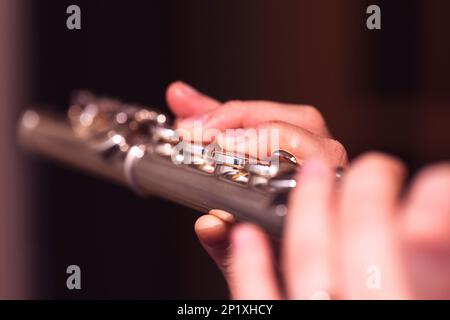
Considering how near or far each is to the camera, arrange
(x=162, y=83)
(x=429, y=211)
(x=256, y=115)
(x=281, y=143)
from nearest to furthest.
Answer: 1. (x=429, y=211)
2. (x=281, y=143)
3. (x=256, y=115)
4. (x=162, y=83)

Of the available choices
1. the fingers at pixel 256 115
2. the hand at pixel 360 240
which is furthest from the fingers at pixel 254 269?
the fingers at pixel 256 115

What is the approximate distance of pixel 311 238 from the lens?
0.27 meters

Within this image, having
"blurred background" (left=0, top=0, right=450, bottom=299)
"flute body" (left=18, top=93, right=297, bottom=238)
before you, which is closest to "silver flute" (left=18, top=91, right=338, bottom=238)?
"flute body" (left=18, top=93, right=297, bottom=238)

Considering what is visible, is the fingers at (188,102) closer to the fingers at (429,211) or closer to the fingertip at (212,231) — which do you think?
the fingertip at (212,231)

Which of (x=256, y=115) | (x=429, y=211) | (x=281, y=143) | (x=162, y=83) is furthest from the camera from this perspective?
(x=162, y=83)

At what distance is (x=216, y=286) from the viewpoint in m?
0.79

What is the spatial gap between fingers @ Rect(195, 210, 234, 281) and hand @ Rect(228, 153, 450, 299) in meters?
0.12

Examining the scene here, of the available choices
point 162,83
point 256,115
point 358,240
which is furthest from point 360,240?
point 162,83

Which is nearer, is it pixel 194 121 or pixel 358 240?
pixel 358 240

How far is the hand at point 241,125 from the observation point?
415mm

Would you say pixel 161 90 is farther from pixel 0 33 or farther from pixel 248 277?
pixel 248 277

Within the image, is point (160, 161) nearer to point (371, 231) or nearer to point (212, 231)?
point (212, 231)

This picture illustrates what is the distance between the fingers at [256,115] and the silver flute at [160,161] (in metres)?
0.03

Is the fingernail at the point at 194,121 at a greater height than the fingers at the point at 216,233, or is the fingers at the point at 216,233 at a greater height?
the fingernail at the point at 194,121
